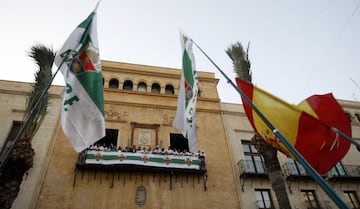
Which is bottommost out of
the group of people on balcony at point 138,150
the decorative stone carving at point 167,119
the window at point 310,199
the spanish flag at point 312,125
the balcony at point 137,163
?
the spanish flag at point 312,125

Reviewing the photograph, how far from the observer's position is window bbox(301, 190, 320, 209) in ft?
49.8

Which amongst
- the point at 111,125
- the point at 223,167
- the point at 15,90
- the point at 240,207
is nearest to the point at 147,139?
the point at 111,125

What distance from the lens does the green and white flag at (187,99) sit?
6773 mm

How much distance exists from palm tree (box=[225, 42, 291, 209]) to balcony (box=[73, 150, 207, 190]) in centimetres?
404

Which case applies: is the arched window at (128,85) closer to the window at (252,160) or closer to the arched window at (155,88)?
the arched window at (155,88)

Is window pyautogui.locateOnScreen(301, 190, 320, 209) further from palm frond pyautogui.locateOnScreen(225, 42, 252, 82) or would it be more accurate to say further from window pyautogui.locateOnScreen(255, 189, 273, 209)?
palm frond pyautogui.locateOnScreen(225, 42, 252, 82)

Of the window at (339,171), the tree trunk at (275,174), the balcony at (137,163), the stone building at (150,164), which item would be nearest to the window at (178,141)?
the stone building at (150,164)

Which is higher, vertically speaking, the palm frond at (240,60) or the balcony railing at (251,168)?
the palm frond at (240,60)

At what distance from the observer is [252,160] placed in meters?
16.7

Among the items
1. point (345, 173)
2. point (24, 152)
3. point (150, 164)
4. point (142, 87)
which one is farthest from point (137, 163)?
point (345, 173)

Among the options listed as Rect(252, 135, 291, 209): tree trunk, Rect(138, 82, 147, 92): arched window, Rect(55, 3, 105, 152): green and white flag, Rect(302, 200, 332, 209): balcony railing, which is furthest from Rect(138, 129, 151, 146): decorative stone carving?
Rect(302, 200, 332, 209): balcony railing

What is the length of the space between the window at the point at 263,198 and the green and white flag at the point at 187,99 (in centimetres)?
1022

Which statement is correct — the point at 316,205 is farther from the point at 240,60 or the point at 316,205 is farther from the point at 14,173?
the point at 14,173

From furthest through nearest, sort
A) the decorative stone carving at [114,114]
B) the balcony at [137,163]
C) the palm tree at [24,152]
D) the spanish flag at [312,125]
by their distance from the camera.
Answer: the decorative stone carving at [114,114], the balcony at [137,163], the palm tree at [24,152], the spanish flag at [312,125]
